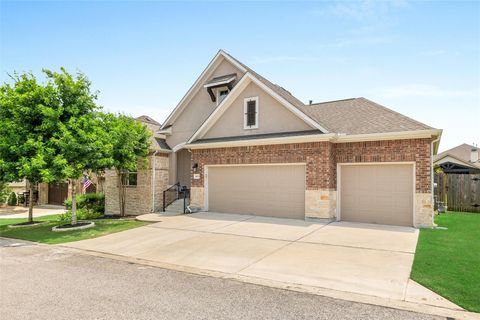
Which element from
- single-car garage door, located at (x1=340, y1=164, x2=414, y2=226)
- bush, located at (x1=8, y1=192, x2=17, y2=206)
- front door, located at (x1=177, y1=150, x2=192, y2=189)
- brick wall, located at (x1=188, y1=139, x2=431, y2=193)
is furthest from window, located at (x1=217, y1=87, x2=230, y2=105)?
bush, located at (x1=8, y1=192, x2=17, y2=206)

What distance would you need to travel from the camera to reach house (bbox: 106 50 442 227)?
36.7 feet

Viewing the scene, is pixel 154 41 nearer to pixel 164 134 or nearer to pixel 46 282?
pixel 164 134

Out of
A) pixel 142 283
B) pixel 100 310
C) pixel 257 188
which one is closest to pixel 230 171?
pixel 257 188

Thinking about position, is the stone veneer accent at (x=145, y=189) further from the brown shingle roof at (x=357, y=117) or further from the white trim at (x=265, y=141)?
the brown shingle roof at (x=357, y=117)

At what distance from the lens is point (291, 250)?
7.83 meters

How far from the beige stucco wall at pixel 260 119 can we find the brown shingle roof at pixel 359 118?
2.49 feet

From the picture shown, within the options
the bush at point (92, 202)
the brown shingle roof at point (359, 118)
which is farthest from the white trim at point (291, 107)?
the bush at point (92, 202)

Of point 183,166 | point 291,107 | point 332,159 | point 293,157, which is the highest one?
point 291,107

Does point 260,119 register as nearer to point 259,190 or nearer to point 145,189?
point 259,190

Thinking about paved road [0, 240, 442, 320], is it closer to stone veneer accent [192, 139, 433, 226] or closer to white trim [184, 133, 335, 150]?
stone veneer accent [192, 139, 433, 226]

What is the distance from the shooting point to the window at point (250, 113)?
14.1 meters

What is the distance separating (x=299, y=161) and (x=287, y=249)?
5246 millimetres

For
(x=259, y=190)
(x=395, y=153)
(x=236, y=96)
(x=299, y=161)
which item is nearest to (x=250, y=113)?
(x=236, y=96)

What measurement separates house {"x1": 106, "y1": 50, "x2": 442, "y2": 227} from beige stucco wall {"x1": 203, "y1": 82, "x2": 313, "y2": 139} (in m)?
0.05
